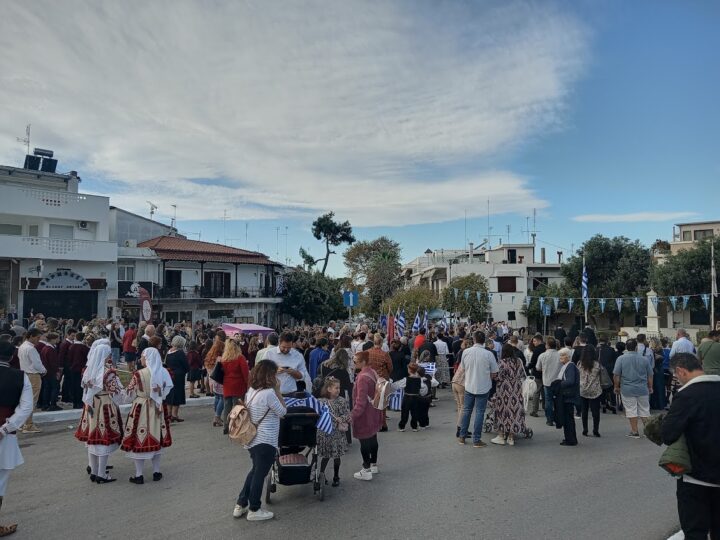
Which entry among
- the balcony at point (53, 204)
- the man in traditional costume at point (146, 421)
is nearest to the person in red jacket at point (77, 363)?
the man in traditional costume at point (146, 421)

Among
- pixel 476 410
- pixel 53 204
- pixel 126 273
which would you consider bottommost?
pixel 476 410

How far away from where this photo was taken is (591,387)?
941 cm

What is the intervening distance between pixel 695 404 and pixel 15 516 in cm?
667

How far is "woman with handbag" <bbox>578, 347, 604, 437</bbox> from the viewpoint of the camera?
941cm

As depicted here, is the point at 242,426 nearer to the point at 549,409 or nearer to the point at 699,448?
the point at 699,448

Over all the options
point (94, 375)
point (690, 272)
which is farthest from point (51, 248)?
point (690, 272)

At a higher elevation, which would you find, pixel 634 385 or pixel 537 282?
pixel 537 282

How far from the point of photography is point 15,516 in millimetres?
5625

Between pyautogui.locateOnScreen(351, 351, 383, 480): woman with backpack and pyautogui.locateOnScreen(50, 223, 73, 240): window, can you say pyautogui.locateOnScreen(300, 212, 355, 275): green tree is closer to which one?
pyautogui.locateOnScreen(50, 223, 73, 240): window

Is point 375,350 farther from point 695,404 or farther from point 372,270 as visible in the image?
point 372,270

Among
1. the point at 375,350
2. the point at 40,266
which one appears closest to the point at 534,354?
the point at 375,350

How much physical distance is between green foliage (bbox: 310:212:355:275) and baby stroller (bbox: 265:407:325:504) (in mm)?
52035

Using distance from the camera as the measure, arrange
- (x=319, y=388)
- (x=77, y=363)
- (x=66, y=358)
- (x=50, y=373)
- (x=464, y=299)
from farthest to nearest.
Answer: (x=464, y=299), (x=66, y=358), (x=77, y=363), (x=50, y=373), (x=319, y=388)

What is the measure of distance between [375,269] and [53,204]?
103ft
